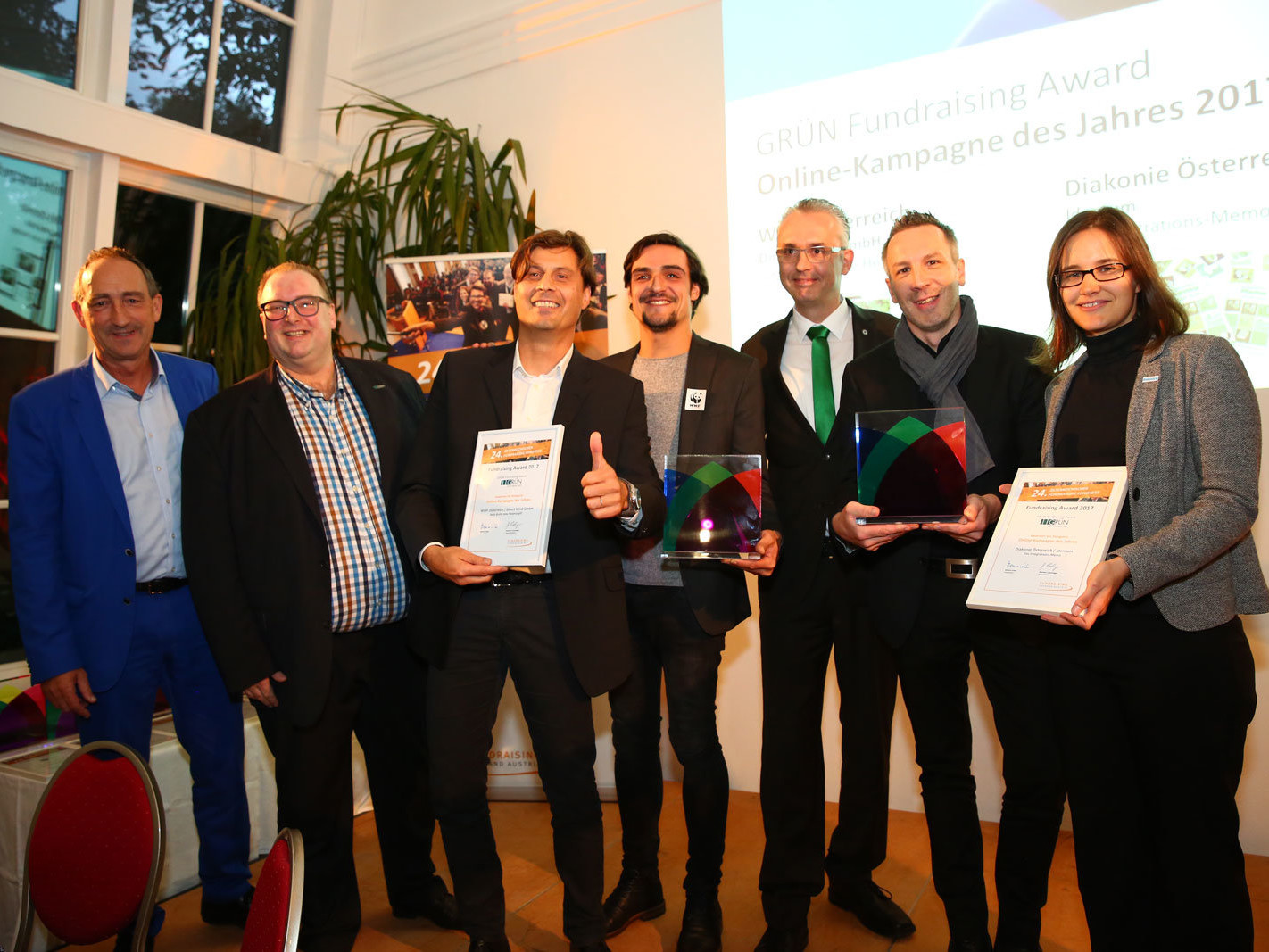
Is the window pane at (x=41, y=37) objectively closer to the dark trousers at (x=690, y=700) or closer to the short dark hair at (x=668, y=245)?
the short dark hair at (x=668, y=245)

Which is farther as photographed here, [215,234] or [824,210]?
[215,234]

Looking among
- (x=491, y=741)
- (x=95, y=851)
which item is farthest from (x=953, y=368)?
(x=95, y=851)

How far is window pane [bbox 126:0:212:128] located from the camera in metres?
4.26

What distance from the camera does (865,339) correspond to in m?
2.58

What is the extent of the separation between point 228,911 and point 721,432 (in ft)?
7.00

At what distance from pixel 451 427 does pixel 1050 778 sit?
67.4 inches

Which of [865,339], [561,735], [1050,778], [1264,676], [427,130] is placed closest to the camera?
[1050,778]

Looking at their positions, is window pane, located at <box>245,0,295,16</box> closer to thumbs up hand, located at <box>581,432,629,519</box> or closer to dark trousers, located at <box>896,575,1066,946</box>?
thumbs up hand, located at <box>581,432,629,519</box>

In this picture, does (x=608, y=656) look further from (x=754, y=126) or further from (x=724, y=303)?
(x=754, y=126)

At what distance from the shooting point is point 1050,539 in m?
1.82

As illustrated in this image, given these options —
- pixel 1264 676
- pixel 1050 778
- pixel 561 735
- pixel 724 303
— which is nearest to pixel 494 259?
pixel 724 303

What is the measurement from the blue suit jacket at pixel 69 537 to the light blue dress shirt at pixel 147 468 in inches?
1.9

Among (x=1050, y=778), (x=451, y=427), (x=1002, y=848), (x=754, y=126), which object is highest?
(x=754, y=126)

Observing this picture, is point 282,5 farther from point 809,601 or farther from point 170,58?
point 809,601
